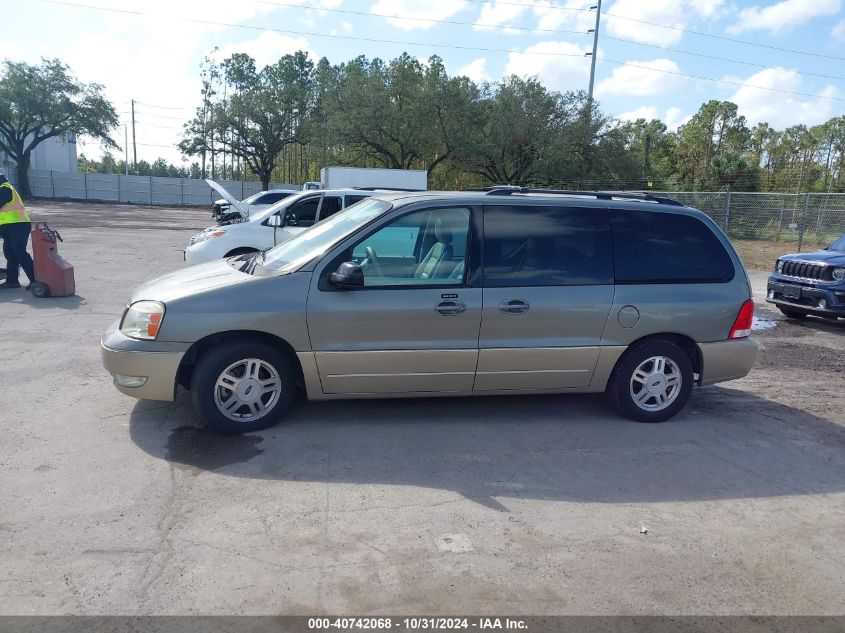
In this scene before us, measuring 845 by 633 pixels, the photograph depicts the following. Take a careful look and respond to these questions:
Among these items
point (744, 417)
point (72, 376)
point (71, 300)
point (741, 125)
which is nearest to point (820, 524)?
point (744, 417)

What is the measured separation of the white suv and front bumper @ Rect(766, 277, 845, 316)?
6829 mm

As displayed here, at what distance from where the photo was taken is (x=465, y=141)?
119 feet

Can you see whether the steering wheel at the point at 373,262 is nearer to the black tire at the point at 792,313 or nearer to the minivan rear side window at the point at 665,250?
the minivan rear side window at the point at 665,250

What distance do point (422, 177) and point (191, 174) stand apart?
5868 cm

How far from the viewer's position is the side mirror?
480 centimetres

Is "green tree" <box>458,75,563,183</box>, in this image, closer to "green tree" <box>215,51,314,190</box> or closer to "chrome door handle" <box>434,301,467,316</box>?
"green tree" <box>215,51,314,190</box>

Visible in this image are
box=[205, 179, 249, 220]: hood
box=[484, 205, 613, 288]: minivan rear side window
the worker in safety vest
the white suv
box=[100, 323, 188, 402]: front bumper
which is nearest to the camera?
box=[100, 323, 188, 402]: front bumper

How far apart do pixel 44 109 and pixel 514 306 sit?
52.6 metres

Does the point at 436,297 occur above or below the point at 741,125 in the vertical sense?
below

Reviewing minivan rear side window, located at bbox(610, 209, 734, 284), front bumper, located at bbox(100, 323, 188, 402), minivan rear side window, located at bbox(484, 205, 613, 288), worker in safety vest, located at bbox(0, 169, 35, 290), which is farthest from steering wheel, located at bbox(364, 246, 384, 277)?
worker in safety vest, located at bbox(0, 169, 35, 290)

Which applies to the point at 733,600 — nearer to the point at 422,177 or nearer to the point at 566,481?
the point at 566,481

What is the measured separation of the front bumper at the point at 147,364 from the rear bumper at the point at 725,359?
14.0ft

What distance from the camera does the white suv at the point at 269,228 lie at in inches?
436

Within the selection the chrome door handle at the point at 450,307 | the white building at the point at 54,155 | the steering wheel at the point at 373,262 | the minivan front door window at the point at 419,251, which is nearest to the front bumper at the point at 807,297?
the minivan front door window at the point at 419,251
